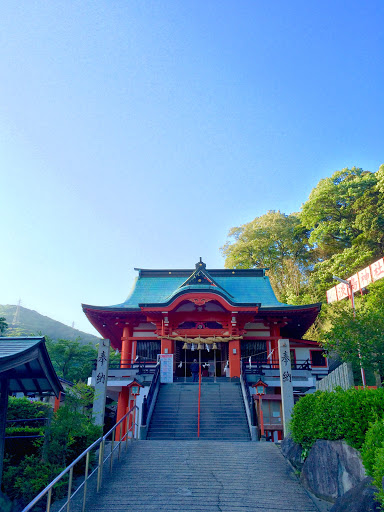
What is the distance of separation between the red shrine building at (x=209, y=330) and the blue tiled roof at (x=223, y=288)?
7 cm

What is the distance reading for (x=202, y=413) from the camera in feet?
53.8

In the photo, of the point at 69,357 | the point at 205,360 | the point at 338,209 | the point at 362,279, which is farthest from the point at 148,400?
the point at 338,209

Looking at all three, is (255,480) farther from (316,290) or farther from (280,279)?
(280,279)

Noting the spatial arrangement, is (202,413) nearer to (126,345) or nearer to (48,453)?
(48,453)

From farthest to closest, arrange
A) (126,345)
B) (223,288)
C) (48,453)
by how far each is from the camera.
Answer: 1. (223,288)
2. (126,345)
3. (48,453)

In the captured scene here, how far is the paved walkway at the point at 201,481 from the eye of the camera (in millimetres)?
8156

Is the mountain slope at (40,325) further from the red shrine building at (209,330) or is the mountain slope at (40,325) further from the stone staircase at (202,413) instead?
the stone staircase at (202,413)

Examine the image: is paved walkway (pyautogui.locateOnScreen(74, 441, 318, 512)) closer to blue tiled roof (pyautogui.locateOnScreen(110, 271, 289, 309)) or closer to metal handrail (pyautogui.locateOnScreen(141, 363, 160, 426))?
metal handrail (pyautogui.locateOnScreen(141, 363, 160, 426))

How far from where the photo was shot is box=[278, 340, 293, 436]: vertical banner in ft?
42.0

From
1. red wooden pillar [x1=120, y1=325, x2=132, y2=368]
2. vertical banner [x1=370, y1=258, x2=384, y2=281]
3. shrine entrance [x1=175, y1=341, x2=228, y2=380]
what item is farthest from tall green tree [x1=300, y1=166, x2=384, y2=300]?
red wooden pillar [x1=120, y1=325, x2=132, y2=368]

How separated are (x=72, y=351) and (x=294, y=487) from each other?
28237 millimetres

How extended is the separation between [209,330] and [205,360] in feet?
12.9

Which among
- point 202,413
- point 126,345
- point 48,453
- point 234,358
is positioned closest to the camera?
point 48,453

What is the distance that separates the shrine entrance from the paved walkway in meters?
12.8
